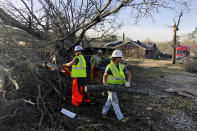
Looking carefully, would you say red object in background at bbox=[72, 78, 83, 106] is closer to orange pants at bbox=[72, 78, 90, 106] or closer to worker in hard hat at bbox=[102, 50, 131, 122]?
orange pants at bbox=[72, 78, 90, 106]

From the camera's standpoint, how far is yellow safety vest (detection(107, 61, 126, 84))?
120 inches

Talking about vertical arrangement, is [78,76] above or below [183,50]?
below

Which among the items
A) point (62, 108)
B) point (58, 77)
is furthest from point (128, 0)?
point (62, 108)

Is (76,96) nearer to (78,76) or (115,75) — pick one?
(78,76)

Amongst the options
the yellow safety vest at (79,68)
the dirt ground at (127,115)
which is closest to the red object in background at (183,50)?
the dirt ground at (127,115)

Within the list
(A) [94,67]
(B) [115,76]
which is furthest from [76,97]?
(A) [94,67]

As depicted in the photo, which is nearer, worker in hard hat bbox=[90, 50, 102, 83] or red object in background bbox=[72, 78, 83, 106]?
red object in background bbox=[72, 78, 83, 106]

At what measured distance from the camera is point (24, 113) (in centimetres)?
307

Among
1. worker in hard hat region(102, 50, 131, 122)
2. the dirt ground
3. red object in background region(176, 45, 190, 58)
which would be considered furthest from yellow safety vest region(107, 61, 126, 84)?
red object in background region(176, 45, 190, 58)

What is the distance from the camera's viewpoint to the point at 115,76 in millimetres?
3074

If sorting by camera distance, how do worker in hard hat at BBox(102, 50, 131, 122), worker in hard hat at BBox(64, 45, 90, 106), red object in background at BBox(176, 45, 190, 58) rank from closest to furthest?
1. worker in hard hat at BBox(102, 50, 131, 122)
2. worker in hard hat at BBox(64, 45, 90, 106)
3. red object in background at BBox(176, 45, 190, 58)

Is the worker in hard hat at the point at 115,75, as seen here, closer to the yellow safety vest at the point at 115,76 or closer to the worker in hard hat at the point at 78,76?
the yellow safety vest at the point at 115,76

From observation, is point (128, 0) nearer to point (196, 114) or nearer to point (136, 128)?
point (136, 128)

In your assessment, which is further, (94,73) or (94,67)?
(94,73)
